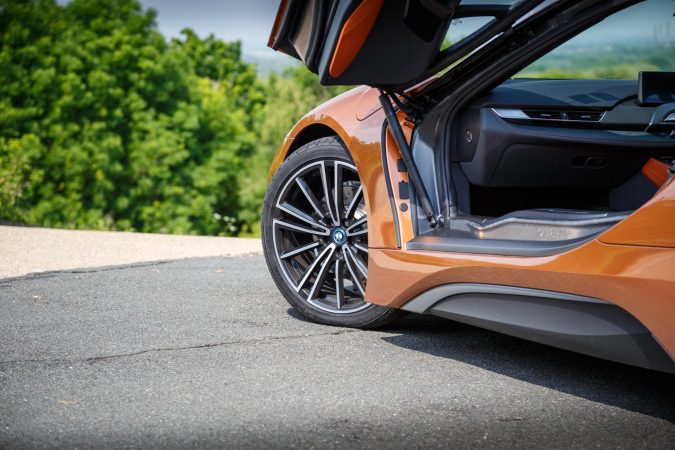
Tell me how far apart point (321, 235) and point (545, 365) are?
4.23ft

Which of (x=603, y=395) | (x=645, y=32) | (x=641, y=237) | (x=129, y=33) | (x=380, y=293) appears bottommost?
(x=603, y=395)

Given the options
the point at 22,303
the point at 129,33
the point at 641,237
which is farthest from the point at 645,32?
the point at 129,33

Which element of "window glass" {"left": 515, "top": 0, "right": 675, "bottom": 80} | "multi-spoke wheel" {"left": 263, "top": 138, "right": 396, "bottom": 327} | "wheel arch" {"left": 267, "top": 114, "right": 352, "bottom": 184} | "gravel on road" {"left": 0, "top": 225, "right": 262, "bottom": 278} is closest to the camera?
"window glass" {"left": 515, "top": 0, "right": 675, "bottom": 80}

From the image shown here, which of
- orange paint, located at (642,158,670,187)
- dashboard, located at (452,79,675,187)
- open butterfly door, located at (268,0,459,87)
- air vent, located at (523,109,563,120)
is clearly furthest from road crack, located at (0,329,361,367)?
orange paint, located at (642,158,670,187)

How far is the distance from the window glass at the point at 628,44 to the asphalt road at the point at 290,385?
4.03 ft

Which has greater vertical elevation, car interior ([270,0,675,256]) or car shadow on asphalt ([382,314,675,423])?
car interior ([270,0,675,256])

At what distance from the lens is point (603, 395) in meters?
3.03

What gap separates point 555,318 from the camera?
282cm

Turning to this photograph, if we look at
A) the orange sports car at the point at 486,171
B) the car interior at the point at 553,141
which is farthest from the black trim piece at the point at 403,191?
the car interior at the point at 553,141

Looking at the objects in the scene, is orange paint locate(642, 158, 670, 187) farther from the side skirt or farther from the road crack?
the road crack

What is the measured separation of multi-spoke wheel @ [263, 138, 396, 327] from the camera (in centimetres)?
397

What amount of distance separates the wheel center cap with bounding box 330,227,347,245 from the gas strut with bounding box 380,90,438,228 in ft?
1.99

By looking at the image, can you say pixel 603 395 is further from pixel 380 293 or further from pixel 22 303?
pixel 22 303

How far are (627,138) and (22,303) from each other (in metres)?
3.37
